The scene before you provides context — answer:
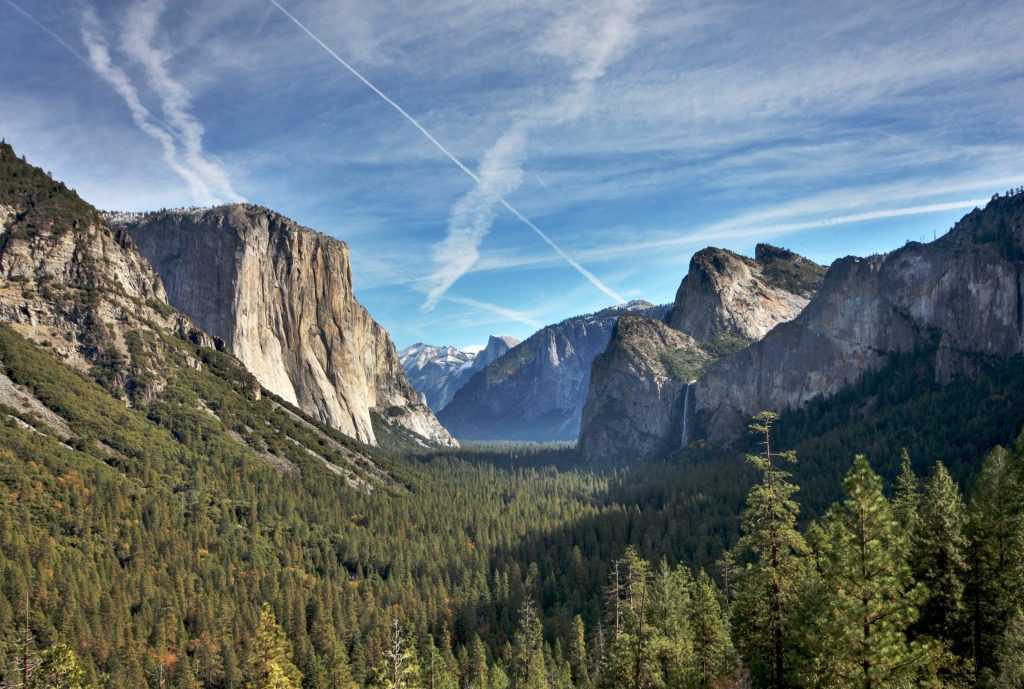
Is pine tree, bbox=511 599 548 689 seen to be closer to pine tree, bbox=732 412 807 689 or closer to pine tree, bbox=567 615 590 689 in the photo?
pine tree, bbox=567 615 590 689

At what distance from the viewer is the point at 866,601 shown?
32.0 metres

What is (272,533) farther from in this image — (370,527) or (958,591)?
(958,591)

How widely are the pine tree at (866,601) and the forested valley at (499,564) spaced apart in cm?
13

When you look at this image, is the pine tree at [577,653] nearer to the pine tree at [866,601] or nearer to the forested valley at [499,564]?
the forested valley at [499,564]

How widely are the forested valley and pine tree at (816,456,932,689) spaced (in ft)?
0.42

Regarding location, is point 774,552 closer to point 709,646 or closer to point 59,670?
point 709,646

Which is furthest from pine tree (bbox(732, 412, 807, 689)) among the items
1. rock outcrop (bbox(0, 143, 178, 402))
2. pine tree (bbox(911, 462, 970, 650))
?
rock outcrop (bbox(0, 143, 178, 402))

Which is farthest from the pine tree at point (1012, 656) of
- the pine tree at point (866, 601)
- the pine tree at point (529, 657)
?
the pine tree at point (529, 657)

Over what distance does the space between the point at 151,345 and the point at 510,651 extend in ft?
498

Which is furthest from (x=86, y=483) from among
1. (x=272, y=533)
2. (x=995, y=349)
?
(x=995, y=349)

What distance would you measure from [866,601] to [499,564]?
4488 inches

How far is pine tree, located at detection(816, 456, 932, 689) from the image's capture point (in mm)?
31484

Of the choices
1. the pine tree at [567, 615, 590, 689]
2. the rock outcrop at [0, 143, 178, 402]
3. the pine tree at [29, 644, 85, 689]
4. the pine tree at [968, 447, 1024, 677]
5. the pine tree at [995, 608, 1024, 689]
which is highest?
the rock outcrop at [0, 143, 178, 402]

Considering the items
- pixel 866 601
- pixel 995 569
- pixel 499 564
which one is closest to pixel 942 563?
pixel 995 569
